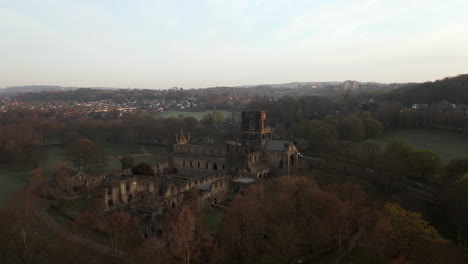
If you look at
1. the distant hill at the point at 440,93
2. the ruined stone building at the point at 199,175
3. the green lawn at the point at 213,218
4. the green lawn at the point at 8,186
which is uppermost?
the distant hill at the point at 440,93

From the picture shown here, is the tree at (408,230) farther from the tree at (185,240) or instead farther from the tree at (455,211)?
the tree at (185,240)

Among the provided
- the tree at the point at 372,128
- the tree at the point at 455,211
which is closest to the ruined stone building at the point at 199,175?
the tree at the point at 455,211

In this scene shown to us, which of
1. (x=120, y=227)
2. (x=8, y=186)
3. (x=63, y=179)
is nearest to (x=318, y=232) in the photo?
(x=120, y=227)

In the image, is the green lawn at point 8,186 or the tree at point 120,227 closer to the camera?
the tree at point 120,227

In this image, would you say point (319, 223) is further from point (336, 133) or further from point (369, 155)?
point (336, 133)

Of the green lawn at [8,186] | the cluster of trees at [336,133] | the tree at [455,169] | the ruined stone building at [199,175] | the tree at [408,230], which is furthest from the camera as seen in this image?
the cluster of trees at [336,133]

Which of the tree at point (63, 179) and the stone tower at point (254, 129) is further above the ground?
the stone tower at point (254, 129)

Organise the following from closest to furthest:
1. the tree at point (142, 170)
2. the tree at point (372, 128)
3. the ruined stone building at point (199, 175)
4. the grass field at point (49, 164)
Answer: the ruined stone building at point (199, 175), the grass field at point (49, 164), the tree at point (142, 170), the tree at point (372, 128)
